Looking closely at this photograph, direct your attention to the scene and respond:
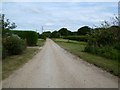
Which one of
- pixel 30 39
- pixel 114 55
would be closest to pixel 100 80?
pixel 114 55

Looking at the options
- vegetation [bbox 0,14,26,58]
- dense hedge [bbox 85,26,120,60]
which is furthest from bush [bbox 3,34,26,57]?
dense hedge [bbox 85,26,120,60]

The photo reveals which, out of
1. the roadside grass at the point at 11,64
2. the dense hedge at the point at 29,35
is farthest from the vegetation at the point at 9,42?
the dense hedge at the point at 29,35

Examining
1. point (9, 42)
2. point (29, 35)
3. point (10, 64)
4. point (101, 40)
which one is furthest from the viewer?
point (29, 35)

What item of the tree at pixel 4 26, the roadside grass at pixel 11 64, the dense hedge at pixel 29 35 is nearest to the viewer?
the roadside grass at pixel 11 64

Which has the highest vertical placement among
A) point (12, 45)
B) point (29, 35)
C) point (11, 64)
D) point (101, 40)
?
point (29, 35)

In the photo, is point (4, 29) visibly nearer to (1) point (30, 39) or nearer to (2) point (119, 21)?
(2) point (119, 21)

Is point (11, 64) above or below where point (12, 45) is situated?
below

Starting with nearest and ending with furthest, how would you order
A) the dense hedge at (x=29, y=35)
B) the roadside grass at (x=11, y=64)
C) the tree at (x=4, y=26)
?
the roadside grass at (x=11, y=64) → the tree at (x=4, y=26) → the dense hedge at (x=29, y=35)

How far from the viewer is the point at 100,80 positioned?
33.8 feet

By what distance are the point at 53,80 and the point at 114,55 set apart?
35.4ft

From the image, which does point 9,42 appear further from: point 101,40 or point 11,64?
point 101,40

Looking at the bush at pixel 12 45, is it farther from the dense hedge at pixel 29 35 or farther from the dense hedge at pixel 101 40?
the dense hedge at pixel 29 35

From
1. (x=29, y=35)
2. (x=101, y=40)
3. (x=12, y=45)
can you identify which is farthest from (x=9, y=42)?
(x=29, y=35)

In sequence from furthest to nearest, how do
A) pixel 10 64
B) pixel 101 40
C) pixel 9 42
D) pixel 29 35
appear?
pixel 29 35 < pixel 101 40 < pixel 9 42 < pixel 10 64
